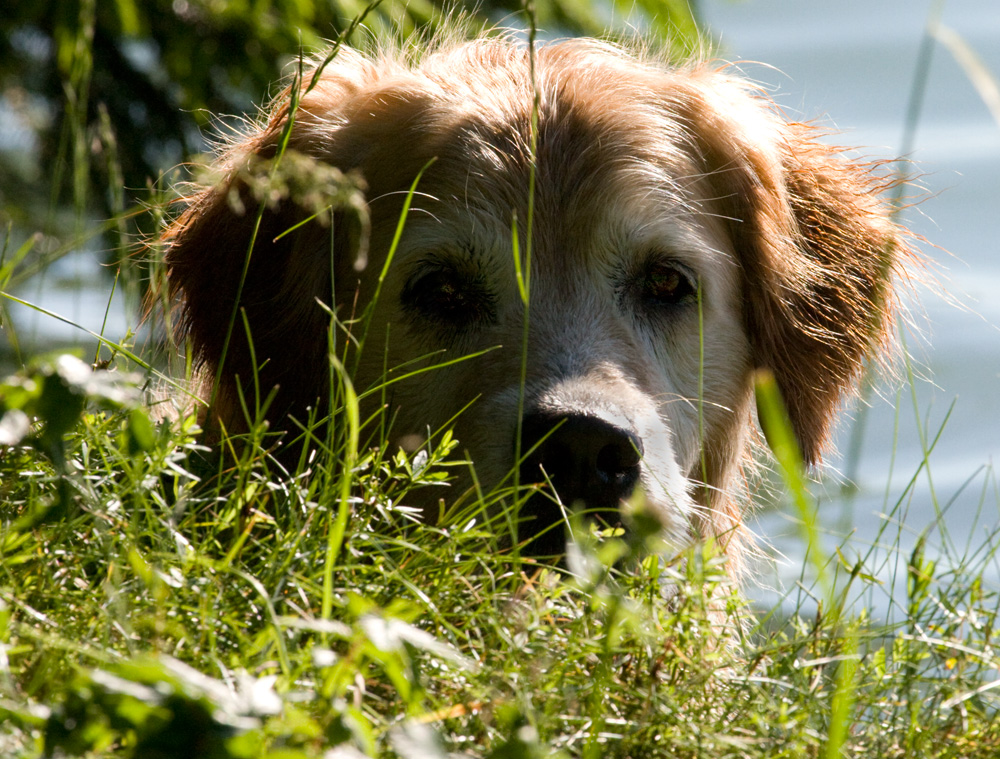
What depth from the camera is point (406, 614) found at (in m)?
1.67

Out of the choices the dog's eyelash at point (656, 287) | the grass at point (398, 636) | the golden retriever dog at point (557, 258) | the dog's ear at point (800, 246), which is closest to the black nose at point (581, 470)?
the golden retriever dog at point (557, 258)

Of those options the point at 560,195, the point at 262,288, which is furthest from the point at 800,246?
the point at 262,288

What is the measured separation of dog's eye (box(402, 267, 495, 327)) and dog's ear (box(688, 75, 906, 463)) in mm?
919

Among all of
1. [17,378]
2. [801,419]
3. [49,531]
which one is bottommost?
[801,419]

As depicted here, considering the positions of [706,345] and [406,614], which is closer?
[406,614]

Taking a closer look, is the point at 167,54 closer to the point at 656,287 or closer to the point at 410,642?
the point at 656,287

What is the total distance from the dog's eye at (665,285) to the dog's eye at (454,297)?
52 cm

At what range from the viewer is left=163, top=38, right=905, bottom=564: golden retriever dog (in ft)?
10.6

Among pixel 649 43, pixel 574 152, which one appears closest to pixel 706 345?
pixel 574 152

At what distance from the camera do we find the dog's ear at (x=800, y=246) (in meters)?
3.78

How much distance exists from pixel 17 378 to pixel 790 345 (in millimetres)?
2744

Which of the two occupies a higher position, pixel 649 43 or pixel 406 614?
pixel 649 43

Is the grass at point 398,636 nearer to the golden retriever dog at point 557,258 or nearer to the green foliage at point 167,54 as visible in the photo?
the golden retriever dog at point 557,258

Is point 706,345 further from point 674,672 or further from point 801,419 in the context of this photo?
point 674,672
